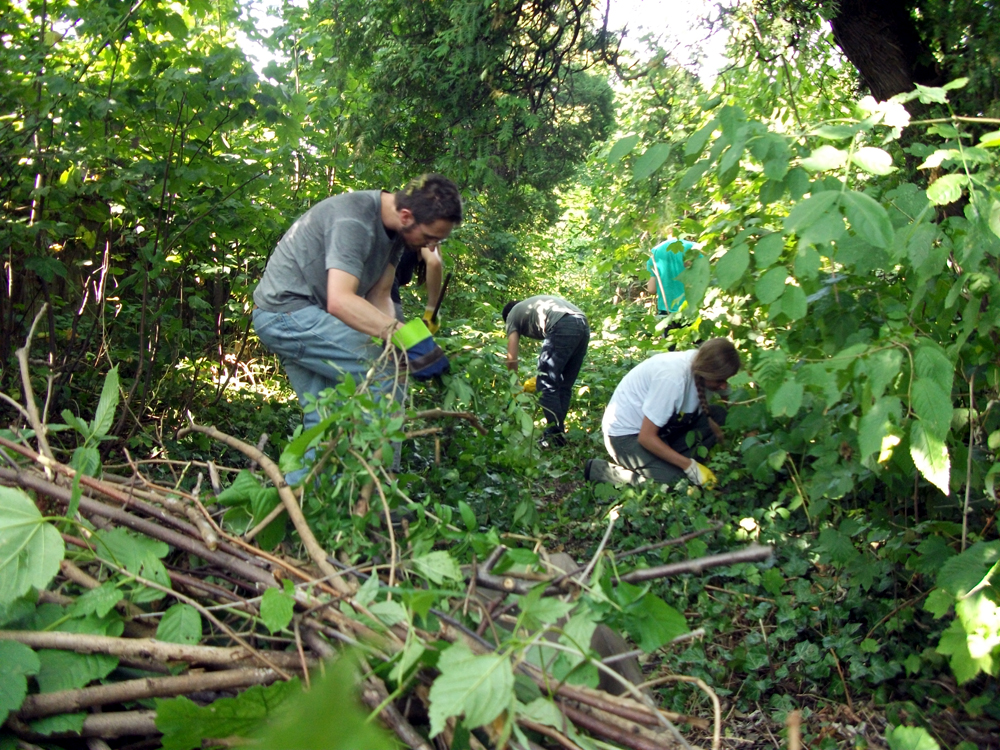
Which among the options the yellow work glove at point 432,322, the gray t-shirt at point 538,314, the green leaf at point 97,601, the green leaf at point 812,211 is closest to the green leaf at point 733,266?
the green leaf at point 812,211

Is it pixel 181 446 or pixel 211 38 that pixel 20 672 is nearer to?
pixel 181 446

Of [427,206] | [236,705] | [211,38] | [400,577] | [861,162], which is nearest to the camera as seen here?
[236,705]

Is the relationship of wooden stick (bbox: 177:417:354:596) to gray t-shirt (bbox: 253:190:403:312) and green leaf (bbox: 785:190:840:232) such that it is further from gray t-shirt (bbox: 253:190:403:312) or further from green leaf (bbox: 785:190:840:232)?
gray t-shirt (bbox: 253:190:403:312)

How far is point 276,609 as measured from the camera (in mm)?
1281

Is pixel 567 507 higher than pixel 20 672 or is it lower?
lower

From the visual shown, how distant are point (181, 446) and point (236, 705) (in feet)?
12.8

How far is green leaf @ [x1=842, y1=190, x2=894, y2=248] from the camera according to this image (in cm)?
174

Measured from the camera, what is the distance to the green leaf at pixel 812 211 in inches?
69.6

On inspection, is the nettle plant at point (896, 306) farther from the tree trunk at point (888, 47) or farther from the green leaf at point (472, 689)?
the tree trunk at point (888, 47)

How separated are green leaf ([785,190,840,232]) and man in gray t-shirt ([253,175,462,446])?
5.56 ft

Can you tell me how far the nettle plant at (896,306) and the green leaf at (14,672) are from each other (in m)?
1.63

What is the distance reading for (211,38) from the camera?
4.43 meters

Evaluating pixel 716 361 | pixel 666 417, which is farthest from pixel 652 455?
pixel 716 361

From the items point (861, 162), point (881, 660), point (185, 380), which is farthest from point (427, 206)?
point (185, 380)
